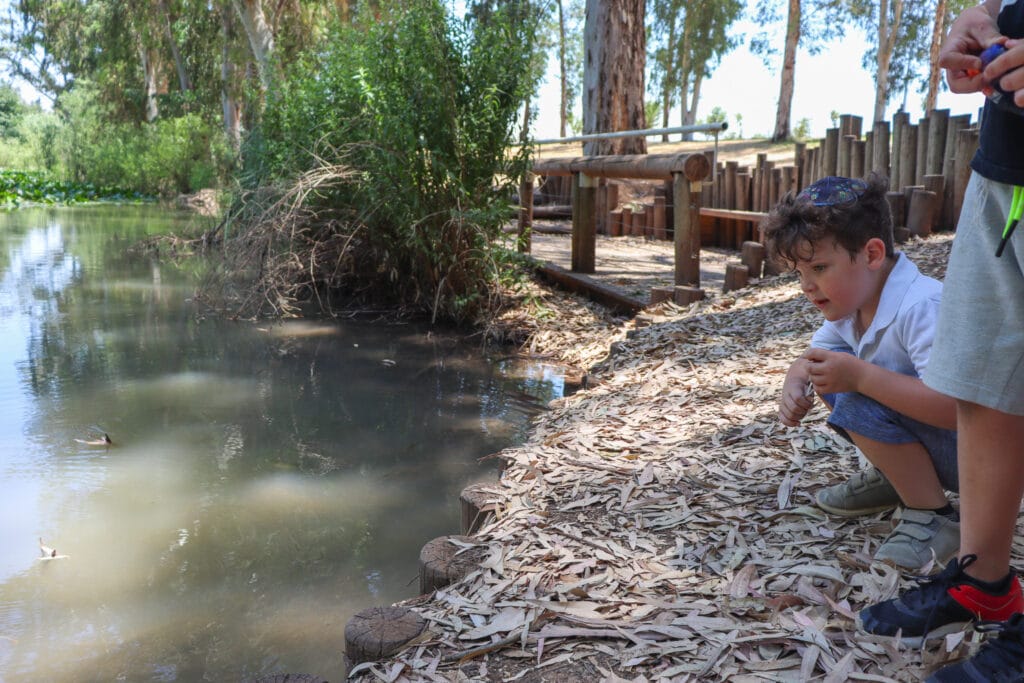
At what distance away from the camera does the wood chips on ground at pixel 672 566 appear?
2.06m

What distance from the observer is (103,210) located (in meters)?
24.4

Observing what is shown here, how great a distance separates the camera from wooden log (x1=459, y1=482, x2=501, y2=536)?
10.4ft

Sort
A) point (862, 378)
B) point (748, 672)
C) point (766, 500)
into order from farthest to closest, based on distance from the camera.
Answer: point (766, 500), point (862, 378), point (748, 672)

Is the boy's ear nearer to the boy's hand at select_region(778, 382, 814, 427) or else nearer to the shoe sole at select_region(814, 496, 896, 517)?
the boy's hand at select_region(778, 382, 814, 427)

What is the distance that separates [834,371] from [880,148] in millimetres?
7114

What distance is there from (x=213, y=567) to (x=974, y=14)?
3.21 meters

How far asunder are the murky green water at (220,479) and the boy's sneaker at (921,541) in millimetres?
1694

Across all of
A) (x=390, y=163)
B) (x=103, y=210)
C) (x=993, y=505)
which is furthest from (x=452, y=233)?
(x=103, y=210)

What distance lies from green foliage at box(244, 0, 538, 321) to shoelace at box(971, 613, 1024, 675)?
5.75m

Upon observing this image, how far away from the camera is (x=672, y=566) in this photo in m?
2.56

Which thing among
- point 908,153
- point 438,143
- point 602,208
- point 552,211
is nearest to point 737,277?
point 908,153

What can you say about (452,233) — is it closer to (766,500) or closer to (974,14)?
(766,500)

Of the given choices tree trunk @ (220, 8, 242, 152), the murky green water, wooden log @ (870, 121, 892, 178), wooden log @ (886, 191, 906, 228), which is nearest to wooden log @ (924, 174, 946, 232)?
wooden log @ (886, 191, 906, 228)

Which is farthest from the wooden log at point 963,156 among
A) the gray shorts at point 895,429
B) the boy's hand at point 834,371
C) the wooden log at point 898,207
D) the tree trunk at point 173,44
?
the tree trunk at point 173,44
